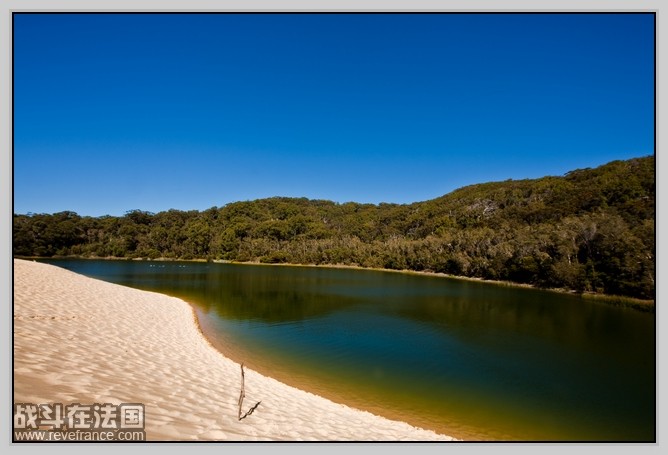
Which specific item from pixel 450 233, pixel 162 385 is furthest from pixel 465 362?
pixel 450 233

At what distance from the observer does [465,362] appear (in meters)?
13.4

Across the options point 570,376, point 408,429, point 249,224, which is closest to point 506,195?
point 249,224

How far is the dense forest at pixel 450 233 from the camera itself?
38.8m

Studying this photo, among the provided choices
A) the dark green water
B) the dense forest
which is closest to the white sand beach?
the dark green water

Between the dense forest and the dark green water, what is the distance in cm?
1170

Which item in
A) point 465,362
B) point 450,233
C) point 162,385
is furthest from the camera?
point 450,233

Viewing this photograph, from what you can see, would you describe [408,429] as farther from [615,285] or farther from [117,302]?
[615,285]

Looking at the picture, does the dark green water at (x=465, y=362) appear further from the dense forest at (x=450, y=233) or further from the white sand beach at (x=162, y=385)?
the dense forest at (x=450, y=233)

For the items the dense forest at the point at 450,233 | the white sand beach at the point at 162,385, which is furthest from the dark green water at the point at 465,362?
the dense forest at the point at 450,233

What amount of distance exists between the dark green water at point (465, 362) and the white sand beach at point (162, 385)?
169cm

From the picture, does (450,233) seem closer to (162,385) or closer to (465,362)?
(465,362)

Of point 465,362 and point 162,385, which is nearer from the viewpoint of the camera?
point 162,385

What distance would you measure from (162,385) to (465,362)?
10754mm

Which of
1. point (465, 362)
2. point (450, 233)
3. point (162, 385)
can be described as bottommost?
point (465, 362)
